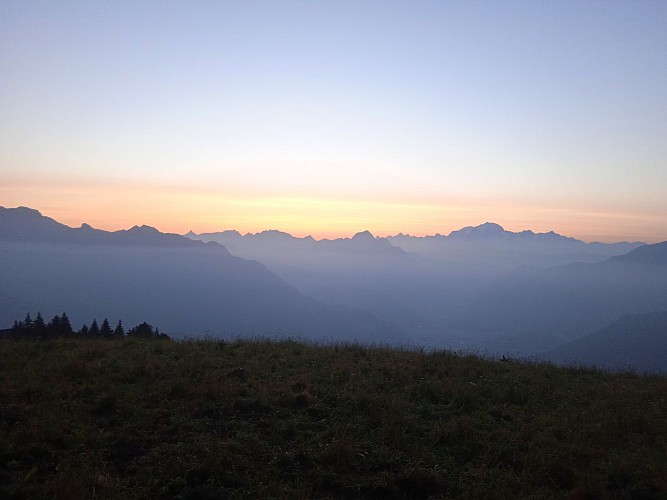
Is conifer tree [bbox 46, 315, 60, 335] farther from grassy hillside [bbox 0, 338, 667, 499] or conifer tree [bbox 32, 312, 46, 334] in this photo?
grassy hillside [bbox 0, 338, 667, 499]

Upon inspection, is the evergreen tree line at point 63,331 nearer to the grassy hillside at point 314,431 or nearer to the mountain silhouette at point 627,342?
the grassy hillside at point 314,431

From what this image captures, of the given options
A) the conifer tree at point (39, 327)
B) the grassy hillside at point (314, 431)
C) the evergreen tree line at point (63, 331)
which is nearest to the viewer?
the grassy hillside at point (314, 431)

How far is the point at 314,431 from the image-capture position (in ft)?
25.6

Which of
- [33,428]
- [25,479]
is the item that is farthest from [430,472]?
[33,428]

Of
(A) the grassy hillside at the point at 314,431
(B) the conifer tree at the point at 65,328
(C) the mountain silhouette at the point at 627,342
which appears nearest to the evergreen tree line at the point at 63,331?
(B) the conifer tree at the point at 65,328

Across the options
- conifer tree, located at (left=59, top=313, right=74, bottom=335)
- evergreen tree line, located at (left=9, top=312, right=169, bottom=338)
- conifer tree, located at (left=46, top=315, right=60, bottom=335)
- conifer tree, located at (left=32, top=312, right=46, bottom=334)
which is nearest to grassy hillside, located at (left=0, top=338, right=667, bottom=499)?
evergreen tree line, located at (left=9, top=312, right=169, bottom=338)

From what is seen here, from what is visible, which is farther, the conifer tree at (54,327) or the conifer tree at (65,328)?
the conifer tree at (65,328)

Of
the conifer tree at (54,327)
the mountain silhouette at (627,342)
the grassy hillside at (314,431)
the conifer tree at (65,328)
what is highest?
the grassy hillside at (314,431)

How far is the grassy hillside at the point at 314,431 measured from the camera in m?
6.24

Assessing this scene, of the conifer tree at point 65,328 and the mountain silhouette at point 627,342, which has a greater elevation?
the conifer tree at point 65,328

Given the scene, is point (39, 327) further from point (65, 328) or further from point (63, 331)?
point (63, 331)

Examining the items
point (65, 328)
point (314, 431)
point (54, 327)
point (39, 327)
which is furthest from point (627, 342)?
point (314, 431)

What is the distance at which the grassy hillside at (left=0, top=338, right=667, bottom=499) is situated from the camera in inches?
246

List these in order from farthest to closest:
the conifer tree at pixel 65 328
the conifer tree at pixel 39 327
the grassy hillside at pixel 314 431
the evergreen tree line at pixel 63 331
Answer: the conifer tree at pixel 65 328
the conifer tree at pixel 39 327
the evergreen tree line at pixel 63 331
the grassy hillside at pixel 314 431
